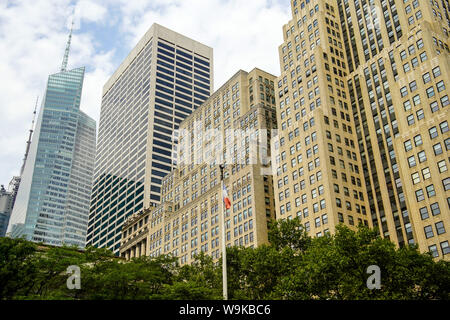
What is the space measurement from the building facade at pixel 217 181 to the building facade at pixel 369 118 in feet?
27.2

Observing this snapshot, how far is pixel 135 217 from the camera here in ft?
527

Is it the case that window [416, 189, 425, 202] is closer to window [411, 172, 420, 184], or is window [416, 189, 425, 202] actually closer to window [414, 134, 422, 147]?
window [411, 172, 420, 184]

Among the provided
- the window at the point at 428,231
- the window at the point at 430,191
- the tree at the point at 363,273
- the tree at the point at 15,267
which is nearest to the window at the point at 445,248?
the window at the point at 428,231

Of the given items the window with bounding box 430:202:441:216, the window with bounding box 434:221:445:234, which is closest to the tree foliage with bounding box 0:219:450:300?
the window with bounding box 434:221:445:234

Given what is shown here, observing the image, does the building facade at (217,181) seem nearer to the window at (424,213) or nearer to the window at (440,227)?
the window at (424,213)

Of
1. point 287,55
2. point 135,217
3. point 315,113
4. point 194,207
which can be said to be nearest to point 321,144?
point 315,113

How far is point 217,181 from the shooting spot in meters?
124

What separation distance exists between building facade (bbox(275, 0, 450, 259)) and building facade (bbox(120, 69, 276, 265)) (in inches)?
326

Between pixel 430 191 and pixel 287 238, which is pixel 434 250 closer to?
pixel 430 191

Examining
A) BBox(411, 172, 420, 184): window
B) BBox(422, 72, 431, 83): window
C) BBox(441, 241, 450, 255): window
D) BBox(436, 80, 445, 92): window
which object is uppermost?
BBox(422, 72, 431, 83): window

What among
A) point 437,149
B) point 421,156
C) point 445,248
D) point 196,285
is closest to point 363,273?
point 196,285

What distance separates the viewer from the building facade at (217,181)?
108750mm

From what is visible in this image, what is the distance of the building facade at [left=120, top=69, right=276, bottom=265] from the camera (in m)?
109
